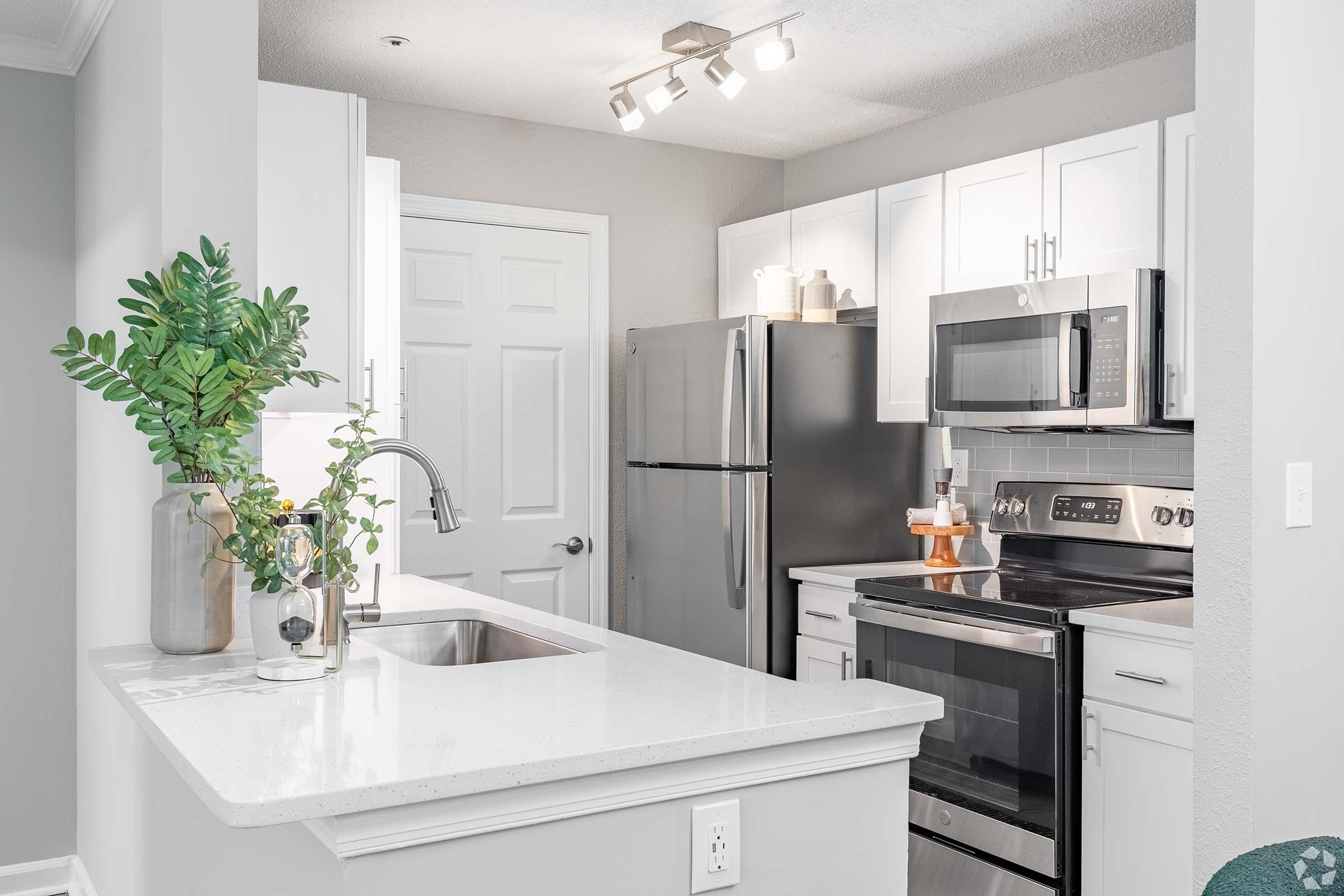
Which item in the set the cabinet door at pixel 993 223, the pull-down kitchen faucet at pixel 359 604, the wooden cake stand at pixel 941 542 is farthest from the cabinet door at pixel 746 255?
the pull-down kitchen faucet at pixel 359 604

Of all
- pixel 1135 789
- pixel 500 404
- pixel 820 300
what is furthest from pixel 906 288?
pixel 1135 789

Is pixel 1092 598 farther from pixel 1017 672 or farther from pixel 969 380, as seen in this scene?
pixel 969 380

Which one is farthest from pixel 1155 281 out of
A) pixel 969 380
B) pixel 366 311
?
pixel 366 311

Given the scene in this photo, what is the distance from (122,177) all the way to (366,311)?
65 centimetres

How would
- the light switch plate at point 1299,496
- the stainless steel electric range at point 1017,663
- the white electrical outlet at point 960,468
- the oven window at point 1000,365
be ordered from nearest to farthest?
the light switch plate at point 1299,496
the stainless steel electric range at point 1017,663
the oven window at point 1000,365
the white electrical outlet at point 960,468

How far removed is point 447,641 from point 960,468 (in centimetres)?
201

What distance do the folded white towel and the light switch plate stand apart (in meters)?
1.64

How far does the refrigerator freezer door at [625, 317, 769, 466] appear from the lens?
3.56 m

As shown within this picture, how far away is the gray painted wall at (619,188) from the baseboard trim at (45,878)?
1.92 metres

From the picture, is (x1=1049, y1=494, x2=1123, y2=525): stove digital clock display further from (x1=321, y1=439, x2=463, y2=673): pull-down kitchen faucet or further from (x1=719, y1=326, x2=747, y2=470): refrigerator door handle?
(x1=321, y1=439, x2=463, y2=673): pull-down kitchen faucet

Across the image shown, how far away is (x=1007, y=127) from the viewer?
365 centimetres

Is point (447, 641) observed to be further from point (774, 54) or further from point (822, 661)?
point (774, 54)

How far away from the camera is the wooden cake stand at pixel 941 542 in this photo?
3523 millimetres

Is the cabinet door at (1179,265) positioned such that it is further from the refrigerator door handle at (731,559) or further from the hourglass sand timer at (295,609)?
the hourglass sand timer at (295,609)
